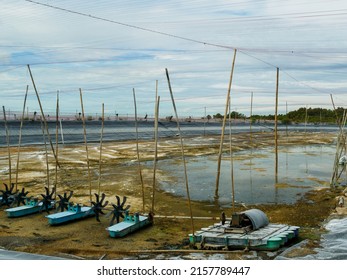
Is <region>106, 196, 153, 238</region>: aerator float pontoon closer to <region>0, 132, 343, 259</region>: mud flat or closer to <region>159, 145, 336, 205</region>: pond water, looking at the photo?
<region>0, 132, 343, 259</region>: mud flat

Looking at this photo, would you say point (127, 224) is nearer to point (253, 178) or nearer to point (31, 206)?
point (31, 206)

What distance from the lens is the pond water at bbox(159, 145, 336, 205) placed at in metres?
16.1

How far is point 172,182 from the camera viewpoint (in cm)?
1920

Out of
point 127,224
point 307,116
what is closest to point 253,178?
point 127,224

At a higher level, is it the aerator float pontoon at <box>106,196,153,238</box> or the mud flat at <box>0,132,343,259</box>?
the aerator float pontoon at <box>106,196,153,238</box>

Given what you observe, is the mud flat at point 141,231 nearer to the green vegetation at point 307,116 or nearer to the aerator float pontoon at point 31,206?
the aerator float pontoon at point 31,206

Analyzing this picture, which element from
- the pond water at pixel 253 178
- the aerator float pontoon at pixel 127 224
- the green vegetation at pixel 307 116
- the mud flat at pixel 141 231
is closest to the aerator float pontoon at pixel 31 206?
the mud flat at pixel 141 231

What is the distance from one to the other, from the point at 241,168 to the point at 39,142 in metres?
25.0

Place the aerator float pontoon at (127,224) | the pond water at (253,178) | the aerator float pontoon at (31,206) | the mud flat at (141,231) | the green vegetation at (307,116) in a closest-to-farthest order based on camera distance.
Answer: the mud flat at (141,231) → the aerator float pontoon at (127,224) → the aerator float pontoon at (31,206) → the pond water at (253,178) → the green vegetation at (307,116)

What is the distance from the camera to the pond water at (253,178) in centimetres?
1611

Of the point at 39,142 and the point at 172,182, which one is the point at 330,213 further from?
the point at 39,142

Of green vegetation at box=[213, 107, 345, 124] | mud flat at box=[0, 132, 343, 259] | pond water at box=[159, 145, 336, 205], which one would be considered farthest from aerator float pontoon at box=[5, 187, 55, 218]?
green vegetation at box=[213, 107, 345, 124]

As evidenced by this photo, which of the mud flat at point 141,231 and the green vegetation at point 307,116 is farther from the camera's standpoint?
the green vegetation at point 307,116
